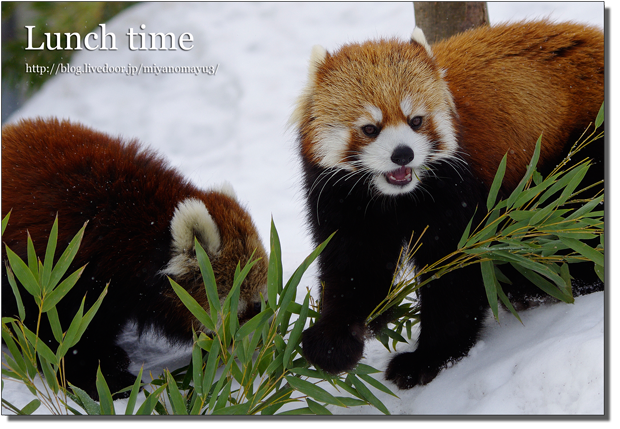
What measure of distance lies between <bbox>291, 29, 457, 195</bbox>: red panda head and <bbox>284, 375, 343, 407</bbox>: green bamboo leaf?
626 millimetres

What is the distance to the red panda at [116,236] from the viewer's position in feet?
6.88

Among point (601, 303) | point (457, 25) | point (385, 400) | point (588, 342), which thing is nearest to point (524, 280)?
point (601, 303)

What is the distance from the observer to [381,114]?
1635 mm

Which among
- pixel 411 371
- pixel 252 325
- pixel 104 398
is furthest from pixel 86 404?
pixel 411 371

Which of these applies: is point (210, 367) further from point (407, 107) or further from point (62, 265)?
point (407, 107)

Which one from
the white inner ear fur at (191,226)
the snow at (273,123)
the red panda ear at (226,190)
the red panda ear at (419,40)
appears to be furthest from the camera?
the red panda ear at (226,190)

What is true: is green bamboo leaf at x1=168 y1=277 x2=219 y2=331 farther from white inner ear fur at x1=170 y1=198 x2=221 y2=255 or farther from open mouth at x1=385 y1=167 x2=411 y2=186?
open mouth at x1=385 y1=167 x2=411 y2=186

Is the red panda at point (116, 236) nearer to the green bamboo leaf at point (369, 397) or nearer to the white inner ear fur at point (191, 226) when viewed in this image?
the white inner ear fur at point (191, 226)

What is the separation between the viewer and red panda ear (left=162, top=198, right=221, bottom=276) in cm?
202

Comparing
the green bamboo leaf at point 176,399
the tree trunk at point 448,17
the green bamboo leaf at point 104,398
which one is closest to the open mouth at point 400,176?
the green bamboo leaf at point 176,399

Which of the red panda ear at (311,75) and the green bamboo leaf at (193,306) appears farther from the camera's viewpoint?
the red panda ear at (311,75)

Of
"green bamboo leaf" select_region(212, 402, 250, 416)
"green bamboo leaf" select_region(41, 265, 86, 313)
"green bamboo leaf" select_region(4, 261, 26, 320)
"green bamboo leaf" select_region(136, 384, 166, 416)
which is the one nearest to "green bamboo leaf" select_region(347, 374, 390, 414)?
"green bamboo leaf" select_region(212, 402, 250, 416)

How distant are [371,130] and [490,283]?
0.60 metres

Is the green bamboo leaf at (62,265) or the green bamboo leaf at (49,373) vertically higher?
the green bamboo leaf at (62,265)
